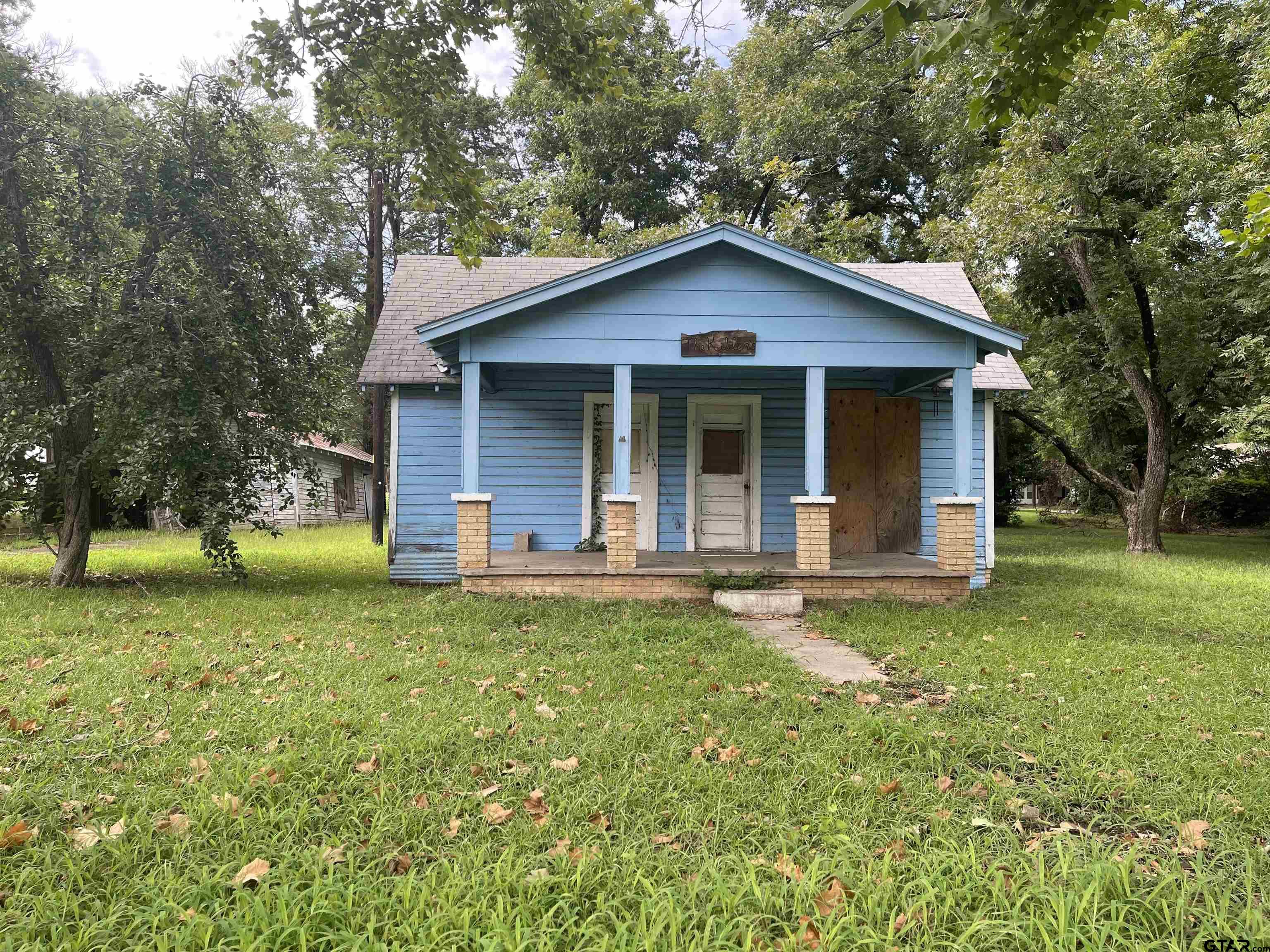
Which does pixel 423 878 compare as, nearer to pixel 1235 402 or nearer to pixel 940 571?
pixel 940 571

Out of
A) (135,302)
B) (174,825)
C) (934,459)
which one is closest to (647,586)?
(934,459)

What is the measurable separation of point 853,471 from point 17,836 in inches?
373

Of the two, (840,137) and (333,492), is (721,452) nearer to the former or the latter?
(840,137)

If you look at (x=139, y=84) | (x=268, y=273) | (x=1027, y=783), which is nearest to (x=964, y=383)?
(x=1027, y=783)

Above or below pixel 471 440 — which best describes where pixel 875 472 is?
Answer: below

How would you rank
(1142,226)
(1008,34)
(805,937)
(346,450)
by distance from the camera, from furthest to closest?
1. (346,450)
2. (1142,226)
3. (1008,34)
4. (805,937)

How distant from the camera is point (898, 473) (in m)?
10.4

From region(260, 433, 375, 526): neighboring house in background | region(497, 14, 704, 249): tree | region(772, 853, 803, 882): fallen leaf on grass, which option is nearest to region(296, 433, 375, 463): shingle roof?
region(260, 433, 375, 526): neighboring house in background

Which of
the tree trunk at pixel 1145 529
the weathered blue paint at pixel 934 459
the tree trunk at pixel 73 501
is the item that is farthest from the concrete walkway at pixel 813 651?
the tree trunk at pixel 1145 529

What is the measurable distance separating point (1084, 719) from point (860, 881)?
→ 93.3 inches

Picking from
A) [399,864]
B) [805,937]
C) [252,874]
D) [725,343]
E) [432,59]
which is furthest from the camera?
[725,343]

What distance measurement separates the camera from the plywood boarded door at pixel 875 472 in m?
10.3

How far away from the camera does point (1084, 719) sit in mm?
3959

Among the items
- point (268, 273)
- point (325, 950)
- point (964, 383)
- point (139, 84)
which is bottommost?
point (325, 950)
